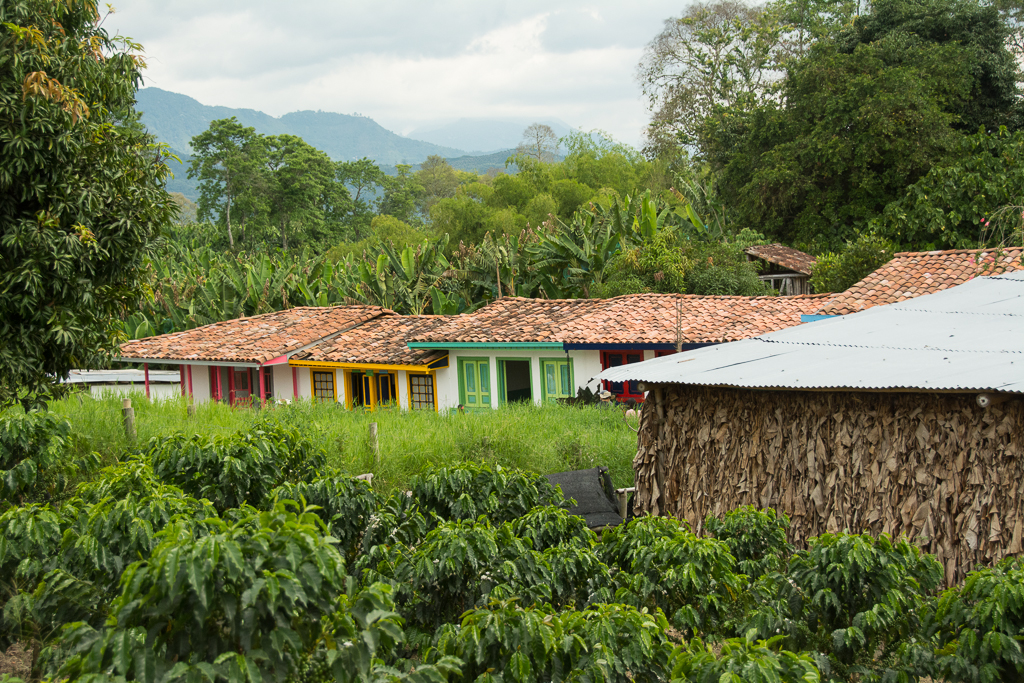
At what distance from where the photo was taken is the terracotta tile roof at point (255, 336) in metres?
20.7

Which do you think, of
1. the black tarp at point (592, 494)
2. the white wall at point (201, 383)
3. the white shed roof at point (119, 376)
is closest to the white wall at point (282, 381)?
the white wall at point (201, 383)

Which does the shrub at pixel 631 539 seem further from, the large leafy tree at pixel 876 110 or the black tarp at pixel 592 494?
the large leafy tree at pixel 876 110

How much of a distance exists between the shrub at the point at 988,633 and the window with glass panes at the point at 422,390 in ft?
55.7

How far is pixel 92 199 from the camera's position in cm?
862

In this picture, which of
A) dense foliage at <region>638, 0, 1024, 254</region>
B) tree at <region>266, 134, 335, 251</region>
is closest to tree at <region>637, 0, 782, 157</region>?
dense foliage at <region>638, 0, 1024, 254</region>

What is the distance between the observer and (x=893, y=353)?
24.5 ft

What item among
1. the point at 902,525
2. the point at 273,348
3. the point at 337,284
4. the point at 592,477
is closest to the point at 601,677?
the point at 902,525

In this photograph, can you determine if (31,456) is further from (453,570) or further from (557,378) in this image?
(557,378)

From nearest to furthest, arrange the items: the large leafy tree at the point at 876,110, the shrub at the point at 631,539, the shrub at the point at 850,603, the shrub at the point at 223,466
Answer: the shrub at the point at 850,603, the shrub at the point at 631,539, the shrub at the point at 223,466, the large leafy tree at the point at 876,110

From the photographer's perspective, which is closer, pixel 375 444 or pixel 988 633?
pixel 988 633

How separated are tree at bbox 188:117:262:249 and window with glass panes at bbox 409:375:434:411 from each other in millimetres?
31279

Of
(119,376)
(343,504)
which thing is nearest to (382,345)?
(119,376)

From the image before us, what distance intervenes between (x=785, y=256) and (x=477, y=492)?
22.0m

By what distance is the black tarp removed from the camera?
9406 mm
